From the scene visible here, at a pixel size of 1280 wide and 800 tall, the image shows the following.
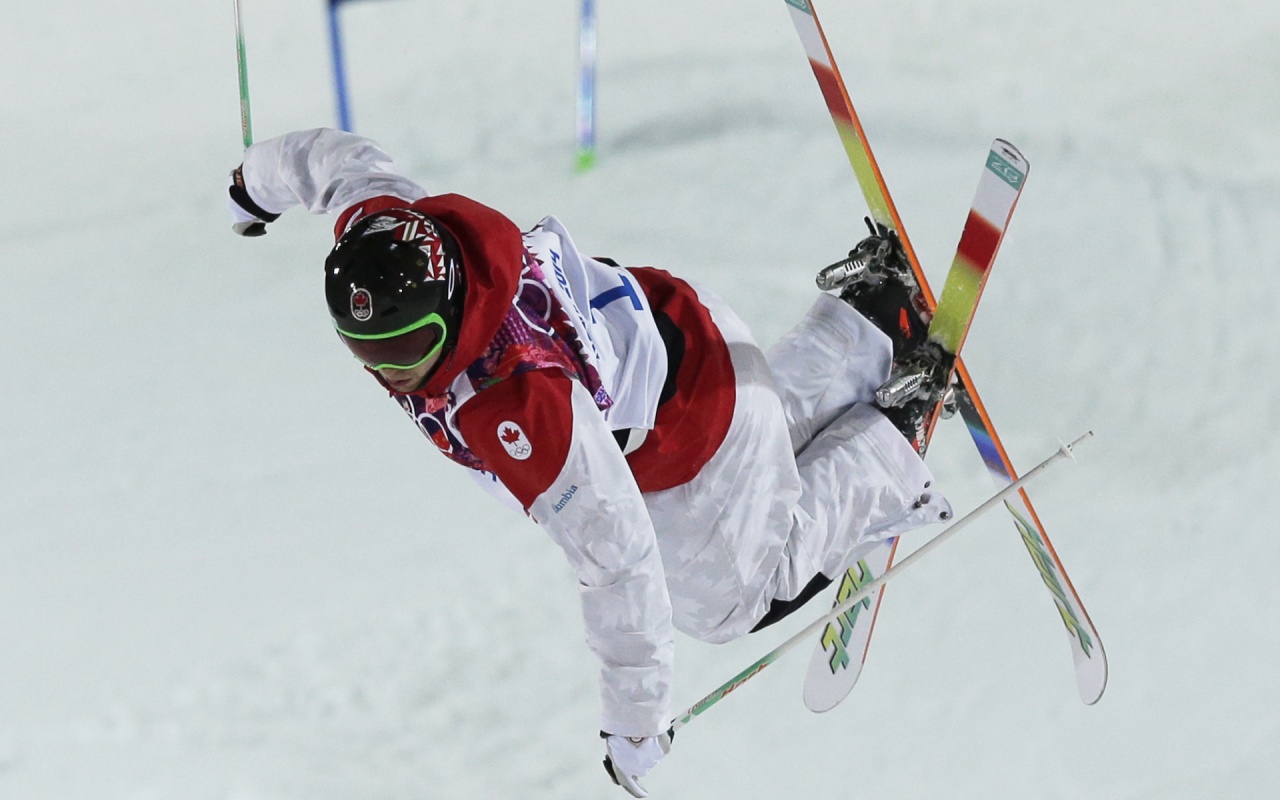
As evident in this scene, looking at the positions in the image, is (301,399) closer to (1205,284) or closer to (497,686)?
(497,686)

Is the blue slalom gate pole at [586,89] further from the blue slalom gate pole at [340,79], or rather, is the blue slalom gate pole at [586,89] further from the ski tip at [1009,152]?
the ski tip at [1009,152]

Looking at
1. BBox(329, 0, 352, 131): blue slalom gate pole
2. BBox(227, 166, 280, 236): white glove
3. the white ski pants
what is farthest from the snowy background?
BBox(227, 166, 280, 236): white glove

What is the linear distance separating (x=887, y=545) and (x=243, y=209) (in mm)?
1885

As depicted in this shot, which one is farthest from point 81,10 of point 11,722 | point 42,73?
point 11,722

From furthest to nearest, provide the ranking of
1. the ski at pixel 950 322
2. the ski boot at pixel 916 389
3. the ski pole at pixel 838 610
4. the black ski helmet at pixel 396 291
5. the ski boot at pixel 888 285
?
1. the ski boot at pixel 888 285
2. the ski boot at pixel 916 389
3. the ski at pixel 950 322
4. the ski pole at pixel 838 610
5. the black ski helmet at pixel 396 291

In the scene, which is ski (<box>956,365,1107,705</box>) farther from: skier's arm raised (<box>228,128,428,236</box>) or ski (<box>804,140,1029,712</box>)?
skier's arm raised (<box>228,128,428,236</box>)

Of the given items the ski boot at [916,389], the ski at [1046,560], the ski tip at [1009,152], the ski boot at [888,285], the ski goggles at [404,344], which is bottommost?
the ski at [1046,560]

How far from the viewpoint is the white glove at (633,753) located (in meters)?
2.58

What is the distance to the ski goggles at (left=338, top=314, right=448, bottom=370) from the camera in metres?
2.15

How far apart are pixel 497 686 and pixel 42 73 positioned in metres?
3.54

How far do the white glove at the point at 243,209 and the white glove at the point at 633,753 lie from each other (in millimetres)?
1382

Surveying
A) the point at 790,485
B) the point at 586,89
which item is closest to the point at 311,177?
the point at 790,485

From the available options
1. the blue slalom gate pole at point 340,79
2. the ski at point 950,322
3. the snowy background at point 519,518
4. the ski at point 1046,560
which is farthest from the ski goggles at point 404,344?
the blue slalom gate pole at point 340,79

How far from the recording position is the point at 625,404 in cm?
261
